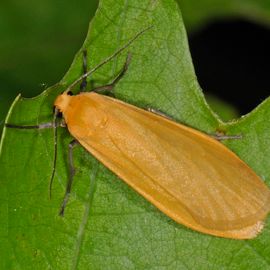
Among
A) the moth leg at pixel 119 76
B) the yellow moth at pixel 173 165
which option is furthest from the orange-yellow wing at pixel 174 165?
the moth leg at pixel 119 76

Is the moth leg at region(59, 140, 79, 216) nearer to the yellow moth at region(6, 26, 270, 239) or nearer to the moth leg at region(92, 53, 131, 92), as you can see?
the yellow moth at region(6, 26, 270, 239)

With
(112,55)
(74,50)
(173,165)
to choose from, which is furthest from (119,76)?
(74,50)

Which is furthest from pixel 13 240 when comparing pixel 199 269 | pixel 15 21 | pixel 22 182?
pixel 15 21

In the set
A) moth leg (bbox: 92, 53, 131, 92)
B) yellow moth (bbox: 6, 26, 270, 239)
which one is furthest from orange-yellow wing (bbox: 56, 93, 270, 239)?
moth leg (bbox: 92, 53, 131, 92)

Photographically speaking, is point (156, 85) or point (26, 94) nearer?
point (156, 85)

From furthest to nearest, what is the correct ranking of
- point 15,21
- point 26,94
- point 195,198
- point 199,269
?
point 15,21
point 26,94
point 195,198
point 199,269

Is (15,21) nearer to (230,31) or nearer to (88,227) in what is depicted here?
(230,31)

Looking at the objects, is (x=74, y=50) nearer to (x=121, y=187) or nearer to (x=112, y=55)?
(x=112, y=55)
